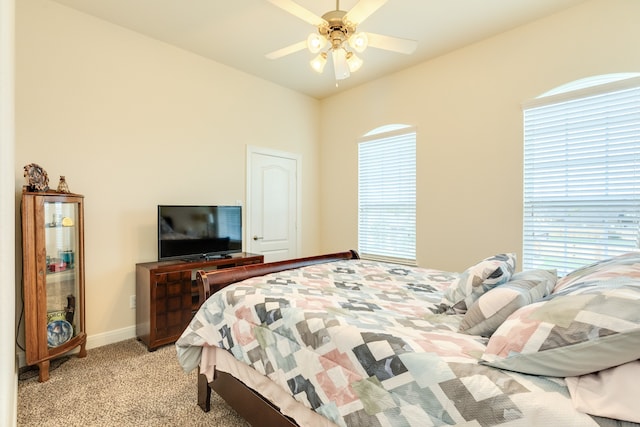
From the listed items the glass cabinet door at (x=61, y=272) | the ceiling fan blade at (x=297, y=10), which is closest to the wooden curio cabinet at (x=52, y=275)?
the glass cabinet door at (x=61, y=272)

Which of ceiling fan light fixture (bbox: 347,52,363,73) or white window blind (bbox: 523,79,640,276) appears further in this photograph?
white window blind (bbox: 523,79,640,276)

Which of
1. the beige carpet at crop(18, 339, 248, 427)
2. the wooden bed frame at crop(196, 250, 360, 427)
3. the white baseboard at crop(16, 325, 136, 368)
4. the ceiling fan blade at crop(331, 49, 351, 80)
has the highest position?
the ceiling fan blade at crop(331, 49, 351, 80)

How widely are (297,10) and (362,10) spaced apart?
429 millimetres

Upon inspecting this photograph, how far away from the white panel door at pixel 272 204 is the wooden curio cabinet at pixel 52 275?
1.89 metres

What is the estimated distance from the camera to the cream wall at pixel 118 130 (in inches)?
104

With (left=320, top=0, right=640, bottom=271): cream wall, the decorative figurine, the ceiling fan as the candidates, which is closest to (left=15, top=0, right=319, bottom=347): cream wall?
the decorative figurine

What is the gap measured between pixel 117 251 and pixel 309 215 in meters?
2.65

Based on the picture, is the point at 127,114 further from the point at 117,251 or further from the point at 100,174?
the point at 117,251

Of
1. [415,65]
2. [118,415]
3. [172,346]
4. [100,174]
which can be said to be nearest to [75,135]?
[100,174]

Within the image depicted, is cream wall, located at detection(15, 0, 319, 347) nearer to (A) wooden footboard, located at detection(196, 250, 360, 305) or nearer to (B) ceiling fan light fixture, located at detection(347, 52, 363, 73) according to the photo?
(A) wooden footboard, located at detection(196, 250, 360, 305)

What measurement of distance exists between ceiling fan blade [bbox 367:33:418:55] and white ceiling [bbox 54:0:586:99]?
0.66 meters

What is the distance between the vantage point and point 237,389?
1.69 m

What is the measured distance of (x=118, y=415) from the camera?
6.33 feet

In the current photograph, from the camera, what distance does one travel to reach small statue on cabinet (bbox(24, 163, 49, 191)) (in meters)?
2.31
